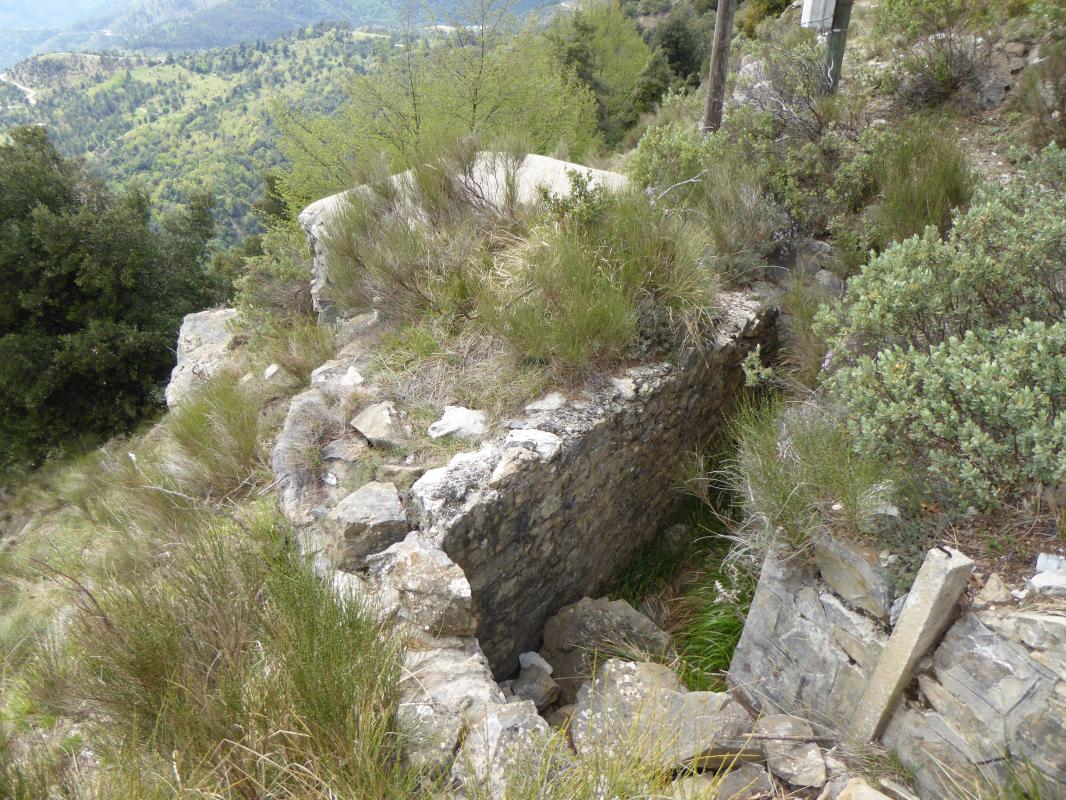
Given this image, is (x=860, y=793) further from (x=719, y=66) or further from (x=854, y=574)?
(x=719, y=66)

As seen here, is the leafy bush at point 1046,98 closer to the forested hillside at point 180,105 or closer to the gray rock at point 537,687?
the gray rock at point 537,687

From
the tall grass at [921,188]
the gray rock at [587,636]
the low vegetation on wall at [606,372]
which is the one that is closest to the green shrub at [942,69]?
the low vegetation on wall at [606,372]

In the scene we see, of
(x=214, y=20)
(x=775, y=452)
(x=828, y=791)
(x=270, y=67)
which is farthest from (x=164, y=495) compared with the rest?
(x=214, y=20)

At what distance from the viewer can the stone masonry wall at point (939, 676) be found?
2.10 metres

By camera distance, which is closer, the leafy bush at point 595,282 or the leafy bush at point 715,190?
the leafy bush at point 595,282

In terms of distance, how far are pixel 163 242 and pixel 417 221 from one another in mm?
11911

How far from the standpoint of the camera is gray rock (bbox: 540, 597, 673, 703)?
3578 millimetres

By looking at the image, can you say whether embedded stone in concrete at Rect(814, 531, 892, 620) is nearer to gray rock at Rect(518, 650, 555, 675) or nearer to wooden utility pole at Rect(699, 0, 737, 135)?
gray rock at Rect(518, 650, 555, 675)

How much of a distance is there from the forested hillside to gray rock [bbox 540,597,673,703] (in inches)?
2270

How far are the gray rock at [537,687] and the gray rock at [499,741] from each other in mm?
1111

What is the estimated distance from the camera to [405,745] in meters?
2.05

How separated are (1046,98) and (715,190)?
11.2 ft

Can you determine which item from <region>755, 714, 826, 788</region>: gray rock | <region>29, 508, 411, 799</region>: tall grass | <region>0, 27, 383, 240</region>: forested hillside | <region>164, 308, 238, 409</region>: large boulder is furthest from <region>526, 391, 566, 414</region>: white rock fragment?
<region>0, 27, 383, 240</region>: forested hillside

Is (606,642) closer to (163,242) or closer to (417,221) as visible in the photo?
(417,221)
